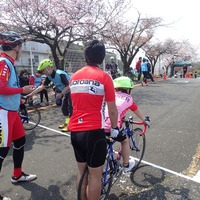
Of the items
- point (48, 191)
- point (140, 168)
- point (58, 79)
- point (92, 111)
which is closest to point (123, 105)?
point (92, 111)

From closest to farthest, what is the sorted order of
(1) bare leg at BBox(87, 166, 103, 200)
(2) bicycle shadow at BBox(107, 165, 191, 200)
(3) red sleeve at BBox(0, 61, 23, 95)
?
(1) bare leg at BBox(87, 166, 103, 200) < (3) red sleeve at BBox(0, 61, 23, 95) < (2) bicycle shadow at BBox(107, 165, 191, 200)

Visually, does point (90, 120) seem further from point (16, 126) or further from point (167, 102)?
point (167, 102)

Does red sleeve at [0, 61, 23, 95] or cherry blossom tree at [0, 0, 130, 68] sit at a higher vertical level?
cherry blossom tree at [0, 0, 130, 68]

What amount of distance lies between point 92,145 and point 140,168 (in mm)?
1828

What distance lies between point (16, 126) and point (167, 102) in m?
7.05

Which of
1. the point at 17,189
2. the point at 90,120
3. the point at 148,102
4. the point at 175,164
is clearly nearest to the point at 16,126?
the point at 17,189

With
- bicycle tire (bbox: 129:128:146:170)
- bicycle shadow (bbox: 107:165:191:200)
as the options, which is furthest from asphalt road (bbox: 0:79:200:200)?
bicycle tire (bbox: 129:128:146:170)

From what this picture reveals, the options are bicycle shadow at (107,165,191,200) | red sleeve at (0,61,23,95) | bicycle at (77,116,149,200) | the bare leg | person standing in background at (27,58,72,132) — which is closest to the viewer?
the bare leg

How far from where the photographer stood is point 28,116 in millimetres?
6285

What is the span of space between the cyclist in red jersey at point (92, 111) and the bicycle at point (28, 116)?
403 cm

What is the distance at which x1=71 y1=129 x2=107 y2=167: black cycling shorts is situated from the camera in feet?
7.39

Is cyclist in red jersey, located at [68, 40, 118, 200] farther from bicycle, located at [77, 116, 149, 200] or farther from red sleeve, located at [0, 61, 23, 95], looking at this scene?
red sleeve, located at [0, 61, 23, 95]

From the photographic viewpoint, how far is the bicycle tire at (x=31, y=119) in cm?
615

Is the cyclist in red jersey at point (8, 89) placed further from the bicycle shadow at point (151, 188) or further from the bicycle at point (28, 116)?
the bicycle at point (28, 116)
